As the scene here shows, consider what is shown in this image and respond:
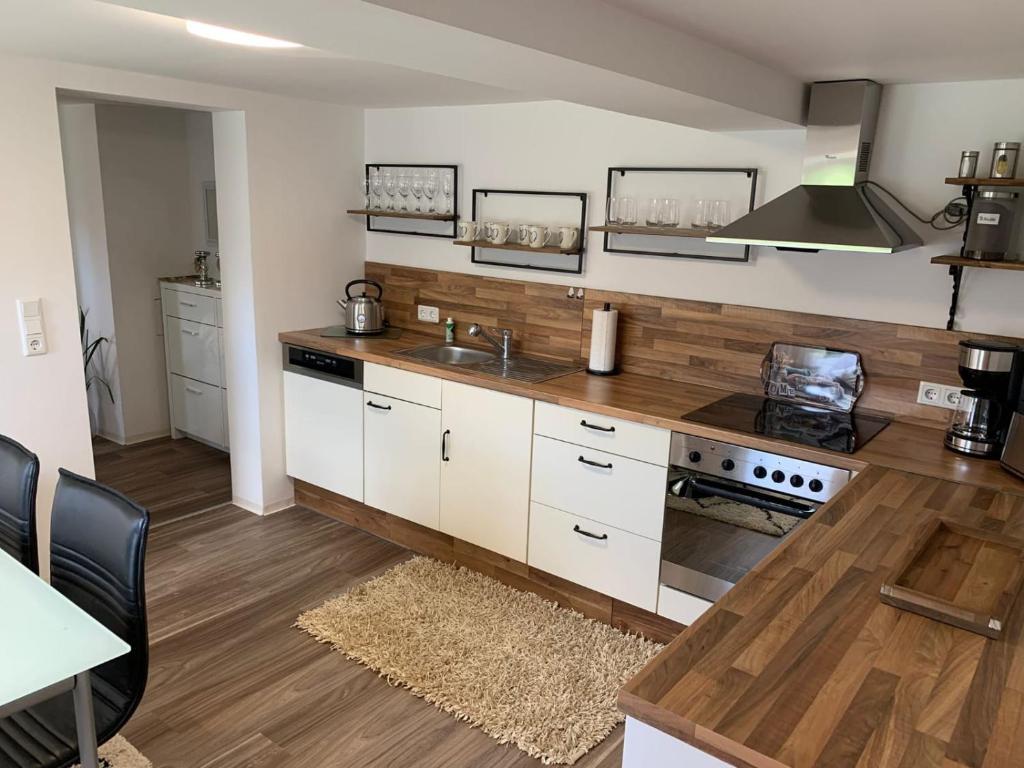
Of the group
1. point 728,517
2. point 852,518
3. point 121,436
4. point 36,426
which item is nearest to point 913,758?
point 852,518

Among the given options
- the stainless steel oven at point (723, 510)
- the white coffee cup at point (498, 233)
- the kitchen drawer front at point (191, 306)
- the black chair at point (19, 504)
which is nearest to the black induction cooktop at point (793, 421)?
the stainless steel oven at point (723, 510)

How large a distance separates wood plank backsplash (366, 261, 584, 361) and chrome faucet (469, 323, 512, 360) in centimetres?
6

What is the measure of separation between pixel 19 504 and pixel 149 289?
3.28 m

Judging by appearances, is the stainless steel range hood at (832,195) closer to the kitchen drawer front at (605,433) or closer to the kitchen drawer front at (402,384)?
the kitchen drawer front at (605,433)

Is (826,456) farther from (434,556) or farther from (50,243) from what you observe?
(50,243)

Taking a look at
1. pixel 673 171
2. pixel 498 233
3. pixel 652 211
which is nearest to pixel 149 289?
pixel 498 233

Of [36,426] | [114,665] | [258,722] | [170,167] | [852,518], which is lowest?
[258,722]

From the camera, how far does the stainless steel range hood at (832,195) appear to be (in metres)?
2.46

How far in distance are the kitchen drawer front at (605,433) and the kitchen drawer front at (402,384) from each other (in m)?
0.57

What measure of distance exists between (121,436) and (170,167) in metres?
1.80

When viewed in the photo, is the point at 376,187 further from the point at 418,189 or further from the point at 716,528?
→ the point at 716,528

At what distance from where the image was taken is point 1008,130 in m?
2.51

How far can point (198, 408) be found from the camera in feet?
16.6

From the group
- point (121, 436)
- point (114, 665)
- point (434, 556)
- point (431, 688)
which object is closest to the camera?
point (114, 665)
